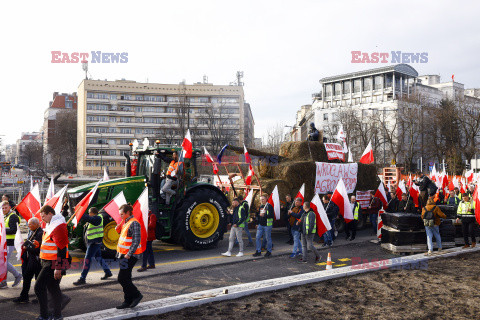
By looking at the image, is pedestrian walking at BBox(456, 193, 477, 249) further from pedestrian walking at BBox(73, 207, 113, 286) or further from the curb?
pedestrian walking at BBox(73, 207, 113, 286)

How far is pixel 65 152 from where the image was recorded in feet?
279

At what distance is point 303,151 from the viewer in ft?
47.1

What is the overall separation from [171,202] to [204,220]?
1.06 metres

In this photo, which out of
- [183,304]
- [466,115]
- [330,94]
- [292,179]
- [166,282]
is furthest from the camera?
[330,94]

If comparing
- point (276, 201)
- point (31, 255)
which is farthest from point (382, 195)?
point (31, 255)

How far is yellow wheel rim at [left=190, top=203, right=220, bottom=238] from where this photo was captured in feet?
35.1

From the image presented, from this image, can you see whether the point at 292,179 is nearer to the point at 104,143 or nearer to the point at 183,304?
the point at 183,304

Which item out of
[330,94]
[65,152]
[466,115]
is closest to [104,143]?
[65,152]

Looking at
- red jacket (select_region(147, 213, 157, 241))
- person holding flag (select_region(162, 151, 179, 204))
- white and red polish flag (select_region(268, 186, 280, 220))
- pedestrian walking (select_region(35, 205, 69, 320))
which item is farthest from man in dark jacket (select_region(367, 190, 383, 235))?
pedestrian walking (select_region(35, 205, 69, 320))

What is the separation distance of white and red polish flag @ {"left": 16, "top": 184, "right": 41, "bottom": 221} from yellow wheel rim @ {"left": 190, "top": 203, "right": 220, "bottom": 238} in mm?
3826

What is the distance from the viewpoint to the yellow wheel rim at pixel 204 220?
1070 cm

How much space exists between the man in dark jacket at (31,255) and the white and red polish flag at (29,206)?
130 inches

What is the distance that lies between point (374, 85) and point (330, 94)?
9.36 m

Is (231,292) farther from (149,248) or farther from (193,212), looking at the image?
(193,212)
